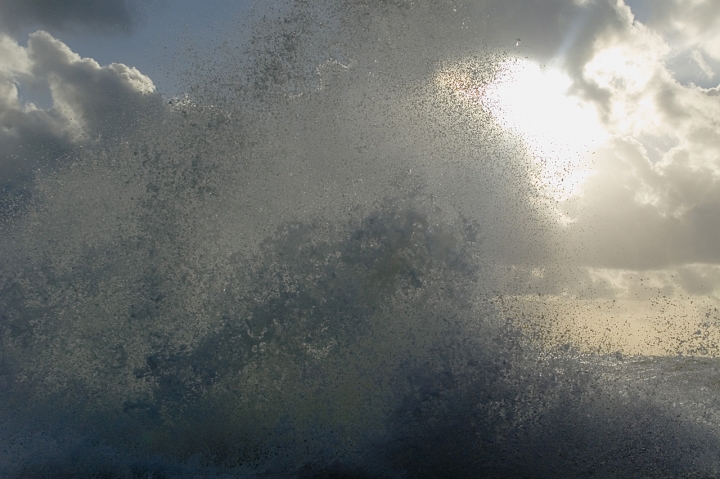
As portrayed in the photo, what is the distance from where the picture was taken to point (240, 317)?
10641 mm

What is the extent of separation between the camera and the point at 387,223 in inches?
424

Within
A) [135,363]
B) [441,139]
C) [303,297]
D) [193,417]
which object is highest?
[441,139]

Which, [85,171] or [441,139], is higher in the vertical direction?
[441,139]

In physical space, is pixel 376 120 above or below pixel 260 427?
above

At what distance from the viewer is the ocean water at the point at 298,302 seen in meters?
10.5

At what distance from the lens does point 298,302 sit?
10.7 metres

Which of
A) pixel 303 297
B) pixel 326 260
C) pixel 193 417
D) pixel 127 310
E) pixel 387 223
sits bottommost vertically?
pixel 193 417

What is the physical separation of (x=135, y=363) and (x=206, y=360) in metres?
1.34

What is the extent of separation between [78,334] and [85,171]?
10.2 feet

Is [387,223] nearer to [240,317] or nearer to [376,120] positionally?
[376,120]

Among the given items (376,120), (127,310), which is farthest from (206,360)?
(376,120)

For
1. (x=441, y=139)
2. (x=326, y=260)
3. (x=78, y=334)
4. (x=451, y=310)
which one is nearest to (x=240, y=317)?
(x=326, y=260)

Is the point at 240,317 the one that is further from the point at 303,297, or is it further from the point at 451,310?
the point at 451,310

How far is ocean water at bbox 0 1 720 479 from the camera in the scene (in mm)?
10516
